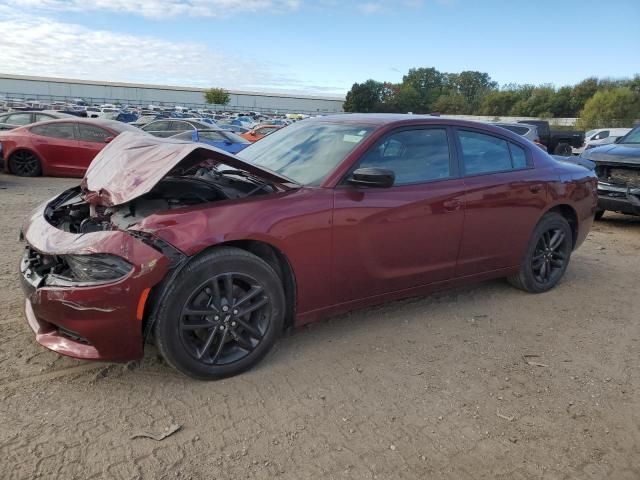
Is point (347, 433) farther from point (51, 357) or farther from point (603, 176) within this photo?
point (603, 176)

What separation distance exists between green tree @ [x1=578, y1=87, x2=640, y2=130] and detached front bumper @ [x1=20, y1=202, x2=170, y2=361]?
5121 centimetres

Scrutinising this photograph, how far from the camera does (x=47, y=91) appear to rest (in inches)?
3775

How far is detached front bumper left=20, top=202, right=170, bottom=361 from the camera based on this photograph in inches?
106

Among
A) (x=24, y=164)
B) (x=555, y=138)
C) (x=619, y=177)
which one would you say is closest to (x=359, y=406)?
(x=619, y=177)

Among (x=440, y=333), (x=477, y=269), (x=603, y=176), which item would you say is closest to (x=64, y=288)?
(x=440, y=333)

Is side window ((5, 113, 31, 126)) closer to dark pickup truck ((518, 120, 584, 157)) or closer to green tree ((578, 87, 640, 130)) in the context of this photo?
dark pickup truck ((518, 120, 584, 157))

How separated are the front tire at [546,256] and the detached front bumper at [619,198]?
10.8 ft

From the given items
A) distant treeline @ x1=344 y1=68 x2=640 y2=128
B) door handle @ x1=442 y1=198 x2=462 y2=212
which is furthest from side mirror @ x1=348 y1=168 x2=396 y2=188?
distant treeline @ x1=344 y1=68 x2=640 y2=128

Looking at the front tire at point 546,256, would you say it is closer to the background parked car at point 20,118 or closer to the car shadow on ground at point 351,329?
the car shadow on ground at point 351,329

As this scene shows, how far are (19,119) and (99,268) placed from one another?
14169mm

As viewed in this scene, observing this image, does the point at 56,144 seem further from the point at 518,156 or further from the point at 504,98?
the point at 504,98

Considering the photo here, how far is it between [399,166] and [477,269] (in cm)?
124

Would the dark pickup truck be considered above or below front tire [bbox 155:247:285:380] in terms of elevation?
above

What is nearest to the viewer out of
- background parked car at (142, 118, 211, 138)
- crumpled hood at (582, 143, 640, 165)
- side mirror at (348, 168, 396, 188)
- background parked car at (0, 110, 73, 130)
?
side mirror at (348, 168, 396, 188)
